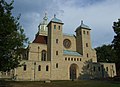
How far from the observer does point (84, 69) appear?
2026 inches

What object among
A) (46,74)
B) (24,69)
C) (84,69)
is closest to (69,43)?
(84,69)

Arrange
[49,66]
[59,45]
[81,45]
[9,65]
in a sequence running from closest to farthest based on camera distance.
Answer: [9,65]
[49,66]
[59,45]
[81,45]

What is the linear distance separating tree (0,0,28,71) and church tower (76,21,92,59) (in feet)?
114

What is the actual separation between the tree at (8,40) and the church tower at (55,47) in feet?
87.4

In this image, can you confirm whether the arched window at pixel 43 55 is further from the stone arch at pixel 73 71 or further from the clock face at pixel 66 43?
the stone arch at pixel 73 71

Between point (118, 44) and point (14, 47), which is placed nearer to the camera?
point (14, 47)

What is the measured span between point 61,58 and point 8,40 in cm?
3086

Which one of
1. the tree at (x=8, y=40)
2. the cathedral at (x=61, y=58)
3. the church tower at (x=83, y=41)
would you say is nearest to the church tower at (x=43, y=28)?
the cathedral at (x=61, y=58)

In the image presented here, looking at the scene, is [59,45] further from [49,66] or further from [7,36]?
[7,36]

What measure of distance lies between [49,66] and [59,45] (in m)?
7.20

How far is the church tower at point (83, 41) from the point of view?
53.8 m

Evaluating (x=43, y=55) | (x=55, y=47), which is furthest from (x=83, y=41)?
(x=43, y=55)

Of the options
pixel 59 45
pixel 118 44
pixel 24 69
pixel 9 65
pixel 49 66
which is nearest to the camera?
pixel 9 65

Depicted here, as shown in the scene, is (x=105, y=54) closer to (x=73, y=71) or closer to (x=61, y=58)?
(x=73, y=71)
